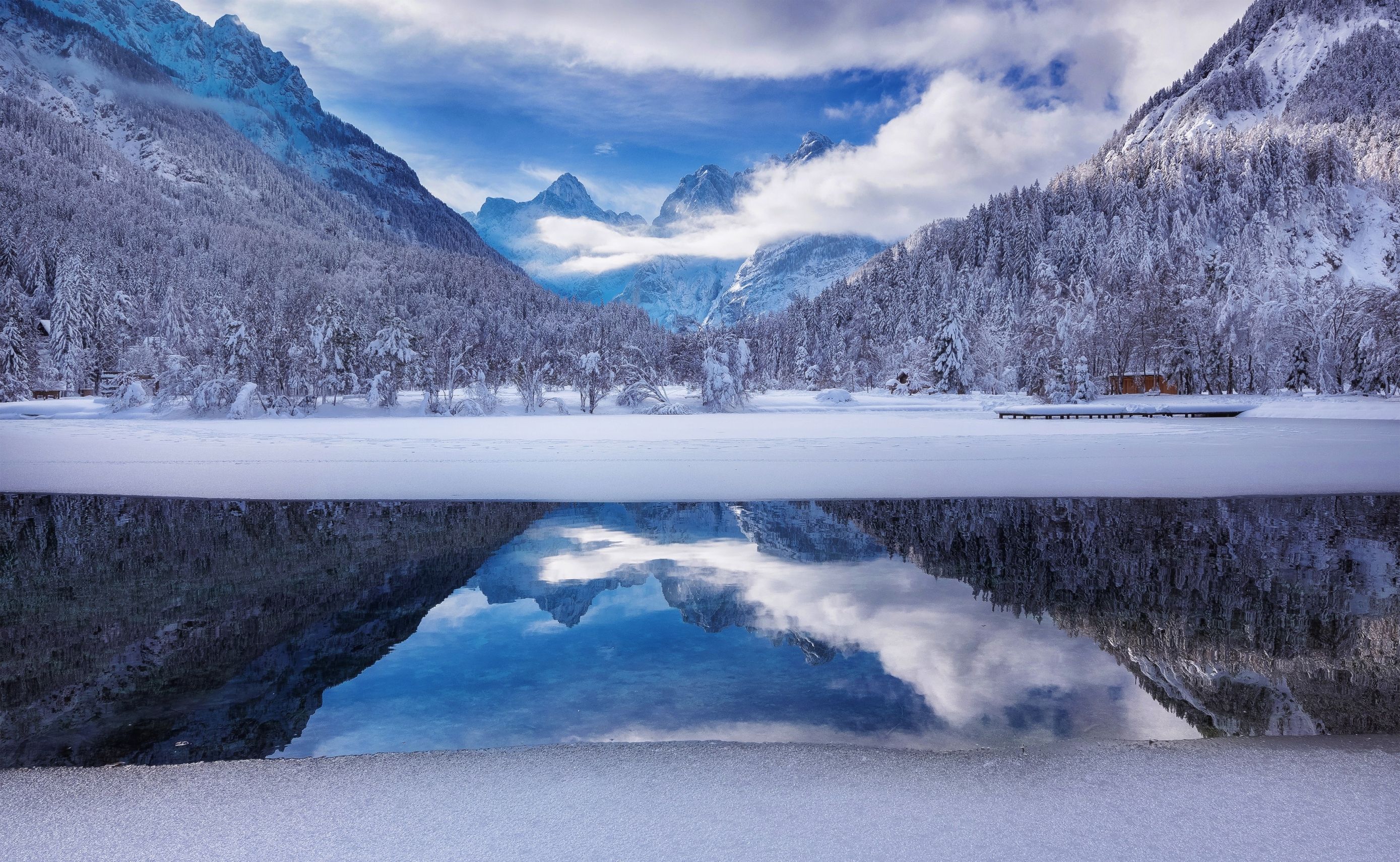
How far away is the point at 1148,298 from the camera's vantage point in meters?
64.8

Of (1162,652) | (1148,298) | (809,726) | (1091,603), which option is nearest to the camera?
(809,726)

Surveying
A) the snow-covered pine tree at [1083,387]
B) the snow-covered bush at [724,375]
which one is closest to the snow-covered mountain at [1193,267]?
the snow-covered pine tree at [1083,387]

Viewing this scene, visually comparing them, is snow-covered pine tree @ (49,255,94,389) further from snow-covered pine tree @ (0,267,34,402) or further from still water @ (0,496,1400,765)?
still water @ (0,496,1400,765)

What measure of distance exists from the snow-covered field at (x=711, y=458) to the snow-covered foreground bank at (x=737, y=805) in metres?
10.8

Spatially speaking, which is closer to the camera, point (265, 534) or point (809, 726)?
point (809, 726)

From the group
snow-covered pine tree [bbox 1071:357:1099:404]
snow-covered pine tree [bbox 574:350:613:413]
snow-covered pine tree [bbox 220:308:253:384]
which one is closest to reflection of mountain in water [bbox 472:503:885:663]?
snow-covered pine tree [bbox 574:350:613:413]

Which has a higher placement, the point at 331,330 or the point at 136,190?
the point at 136,190

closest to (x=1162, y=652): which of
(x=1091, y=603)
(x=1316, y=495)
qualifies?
(x=1091, y=603)

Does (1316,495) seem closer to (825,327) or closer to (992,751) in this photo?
(992,751)

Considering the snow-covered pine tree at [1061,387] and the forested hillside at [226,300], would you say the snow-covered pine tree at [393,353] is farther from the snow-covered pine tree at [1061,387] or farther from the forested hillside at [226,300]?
the snow-covered pine tree at [1061,387]

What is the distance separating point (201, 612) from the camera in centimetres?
785

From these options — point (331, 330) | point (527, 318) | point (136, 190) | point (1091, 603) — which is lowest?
point (1091, 603)

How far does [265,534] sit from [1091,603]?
11.4 meters

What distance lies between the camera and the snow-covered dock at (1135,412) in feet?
149
